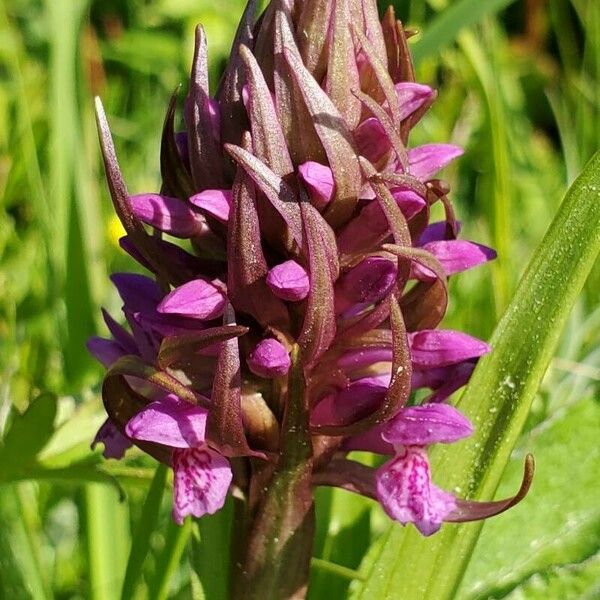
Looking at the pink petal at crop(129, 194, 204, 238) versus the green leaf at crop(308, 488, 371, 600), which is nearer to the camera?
the pink petal at crop(129, 194, 204, 238)

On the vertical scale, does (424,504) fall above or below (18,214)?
above

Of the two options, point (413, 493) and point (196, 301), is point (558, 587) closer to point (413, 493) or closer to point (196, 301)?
point (413, 493)

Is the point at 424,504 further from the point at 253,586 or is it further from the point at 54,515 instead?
the point at 54,515

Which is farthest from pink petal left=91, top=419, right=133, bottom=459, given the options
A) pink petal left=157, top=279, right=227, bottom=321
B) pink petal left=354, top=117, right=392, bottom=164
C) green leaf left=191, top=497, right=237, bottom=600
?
pink petal left=354, top=117, right=392, bottom=164

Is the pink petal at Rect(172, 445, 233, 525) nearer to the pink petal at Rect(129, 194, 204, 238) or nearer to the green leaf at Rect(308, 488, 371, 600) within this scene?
the pink petal at Rect(129, 194, 204, 238)

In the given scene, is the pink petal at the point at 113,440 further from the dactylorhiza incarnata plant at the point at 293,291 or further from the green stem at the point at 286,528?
the green stem at the point at 286,528

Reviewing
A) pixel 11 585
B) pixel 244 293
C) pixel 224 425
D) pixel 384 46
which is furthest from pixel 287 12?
pixel 11 585
